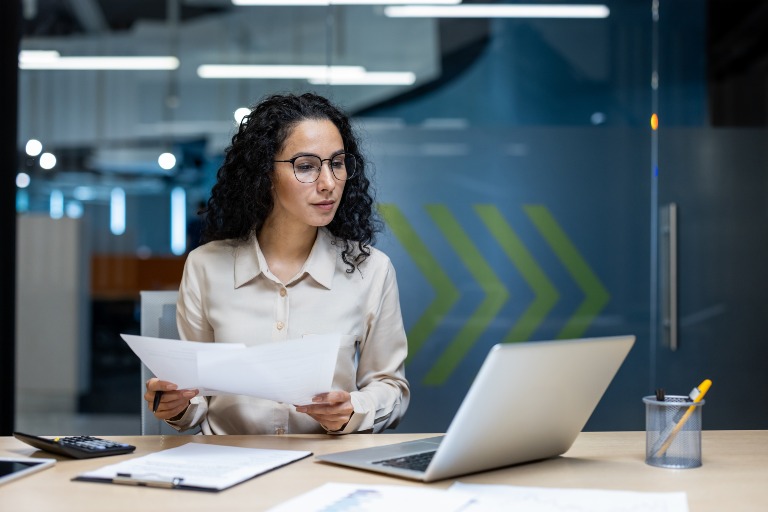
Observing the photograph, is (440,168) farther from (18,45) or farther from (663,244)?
(18,45)

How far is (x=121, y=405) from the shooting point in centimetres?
407

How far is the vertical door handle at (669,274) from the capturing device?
3.88 meters

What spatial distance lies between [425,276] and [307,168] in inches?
68.4

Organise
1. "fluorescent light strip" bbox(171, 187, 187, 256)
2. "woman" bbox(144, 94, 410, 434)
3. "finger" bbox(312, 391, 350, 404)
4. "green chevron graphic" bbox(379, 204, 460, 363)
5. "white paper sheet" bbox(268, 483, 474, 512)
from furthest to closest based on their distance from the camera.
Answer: "fluorescent light strip" bbox(171, 187, 187, 256) < "green chevron graphic" bbox(379, 204, 460, 363) < "woman" bbox(144, 94, 410, 434) < "finger" bbox(312, 391, 350, 404) < "white paper sheet" bbox(268, 483, 474, 512)

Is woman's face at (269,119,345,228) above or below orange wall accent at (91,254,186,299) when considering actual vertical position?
above

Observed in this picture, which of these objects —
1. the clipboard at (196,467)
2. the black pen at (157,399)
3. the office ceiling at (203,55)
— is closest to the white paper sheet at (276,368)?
the clipboard at (196,467)

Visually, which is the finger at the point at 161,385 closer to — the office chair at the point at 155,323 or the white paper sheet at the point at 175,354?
the white paper sheet at the point at 175,354

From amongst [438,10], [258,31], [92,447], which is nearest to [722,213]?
[438,10]

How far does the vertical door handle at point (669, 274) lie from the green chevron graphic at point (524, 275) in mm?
483

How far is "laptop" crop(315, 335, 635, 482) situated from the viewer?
1320mm

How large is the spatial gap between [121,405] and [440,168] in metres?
1.81

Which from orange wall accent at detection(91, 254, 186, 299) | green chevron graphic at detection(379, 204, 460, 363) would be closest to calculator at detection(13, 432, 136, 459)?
green chevron graphic at detection(379, 204, 460, 363)

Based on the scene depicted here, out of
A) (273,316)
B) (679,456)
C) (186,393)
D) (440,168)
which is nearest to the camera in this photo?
(679,456)

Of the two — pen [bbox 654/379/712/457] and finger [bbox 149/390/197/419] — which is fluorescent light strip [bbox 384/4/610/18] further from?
pen [bbox 654/379/712/457]
